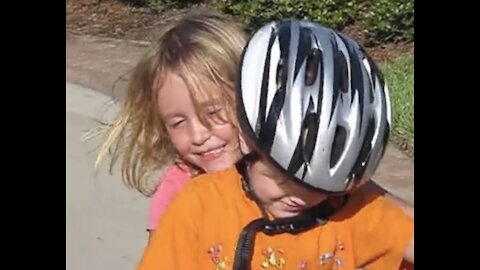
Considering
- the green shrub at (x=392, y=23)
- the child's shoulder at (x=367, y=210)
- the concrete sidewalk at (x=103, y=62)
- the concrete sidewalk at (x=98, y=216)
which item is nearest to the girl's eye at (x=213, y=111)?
the child's shoulder at (x=367, y=210)

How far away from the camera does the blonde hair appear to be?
336cm

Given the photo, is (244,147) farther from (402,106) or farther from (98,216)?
(402,106)

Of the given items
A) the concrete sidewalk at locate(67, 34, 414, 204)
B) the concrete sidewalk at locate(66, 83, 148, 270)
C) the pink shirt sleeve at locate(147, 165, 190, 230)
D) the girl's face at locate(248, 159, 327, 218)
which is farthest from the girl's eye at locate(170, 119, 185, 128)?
the concrete sidewalk at locate(67, 34, 414, 204)

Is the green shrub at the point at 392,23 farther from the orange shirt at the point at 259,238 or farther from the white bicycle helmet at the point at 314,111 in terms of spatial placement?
the white bicycle helmet at the point at 314,111

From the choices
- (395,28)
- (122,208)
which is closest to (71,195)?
(122,208)

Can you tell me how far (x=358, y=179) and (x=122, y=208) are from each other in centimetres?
366

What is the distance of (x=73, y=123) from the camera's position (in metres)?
7.67

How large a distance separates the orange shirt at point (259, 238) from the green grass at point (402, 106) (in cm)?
361

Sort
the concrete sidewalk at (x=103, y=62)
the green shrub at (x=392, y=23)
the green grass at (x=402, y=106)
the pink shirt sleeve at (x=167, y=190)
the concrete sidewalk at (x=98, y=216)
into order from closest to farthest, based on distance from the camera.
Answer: the pink shirt sleeve at (x=167, y=190) < the concrete sidewalk at (x=98, y=216) < the green grass at (x=402, y=106) < the concrete sidewalk at (x=103, y=62) < the green shrub at (x=392, y=23)

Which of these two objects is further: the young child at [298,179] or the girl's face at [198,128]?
the girl's face at [198,128]

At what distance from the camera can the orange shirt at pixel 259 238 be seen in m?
3.02

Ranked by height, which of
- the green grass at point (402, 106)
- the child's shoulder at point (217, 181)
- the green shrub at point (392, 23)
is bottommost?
the green shrub at point (392, 23)

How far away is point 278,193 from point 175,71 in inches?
22.1
